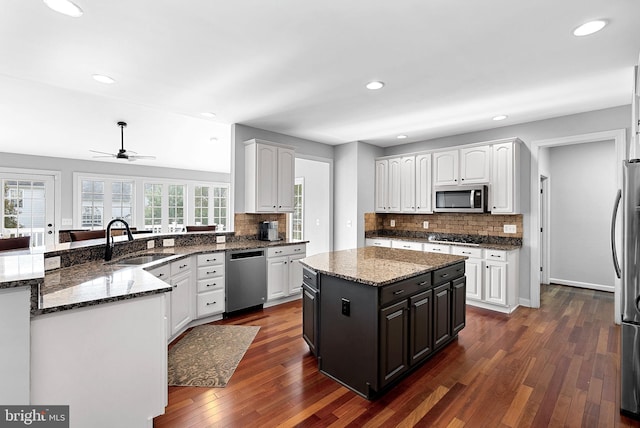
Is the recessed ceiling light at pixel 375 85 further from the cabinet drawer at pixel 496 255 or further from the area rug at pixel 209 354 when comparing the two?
the area rug at pixel 209 354

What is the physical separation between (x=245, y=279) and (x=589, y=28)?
155 inches

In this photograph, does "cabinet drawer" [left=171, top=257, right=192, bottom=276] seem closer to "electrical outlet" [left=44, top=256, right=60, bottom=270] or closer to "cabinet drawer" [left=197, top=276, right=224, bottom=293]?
"cabinet drawer" [left=197, top=276, right=224, bottom=293]

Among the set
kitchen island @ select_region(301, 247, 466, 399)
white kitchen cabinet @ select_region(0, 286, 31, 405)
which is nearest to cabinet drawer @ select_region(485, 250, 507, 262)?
kitchen island @ select_region(301, 247, 466, 399)

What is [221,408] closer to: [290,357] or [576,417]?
[290,357]

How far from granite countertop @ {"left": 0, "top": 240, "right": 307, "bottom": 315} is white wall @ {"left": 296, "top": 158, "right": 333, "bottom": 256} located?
3736 millimetres

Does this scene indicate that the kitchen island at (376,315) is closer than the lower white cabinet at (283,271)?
Yes

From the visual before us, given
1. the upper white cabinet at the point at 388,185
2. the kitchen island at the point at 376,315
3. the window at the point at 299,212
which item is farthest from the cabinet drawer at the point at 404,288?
the window at the point at 299,212

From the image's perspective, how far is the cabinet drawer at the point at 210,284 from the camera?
3610 millimetres

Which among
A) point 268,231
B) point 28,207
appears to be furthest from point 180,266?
point 28,207

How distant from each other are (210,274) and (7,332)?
7.56ft

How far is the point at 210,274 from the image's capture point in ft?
12.1

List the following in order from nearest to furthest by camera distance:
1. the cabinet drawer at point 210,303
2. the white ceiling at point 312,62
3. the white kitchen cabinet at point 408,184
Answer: the white ceiling at point 312,62 < the cabinet drawer at point 210,303 < the white kitchen cabinet at point 408,184

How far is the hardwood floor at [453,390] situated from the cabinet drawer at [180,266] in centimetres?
106

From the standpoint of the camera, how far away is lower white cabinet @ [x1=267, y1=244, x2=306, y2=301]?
425cm
